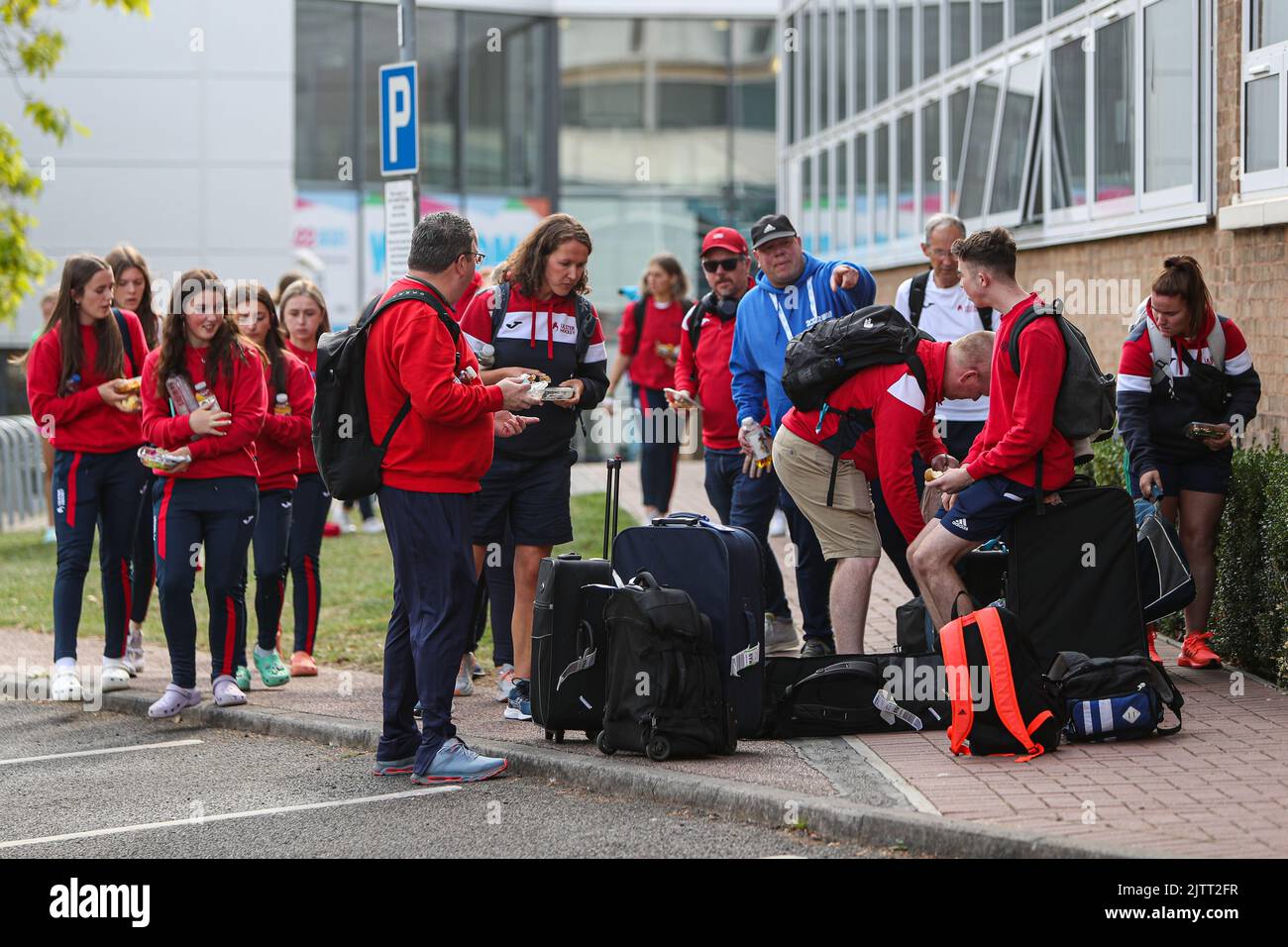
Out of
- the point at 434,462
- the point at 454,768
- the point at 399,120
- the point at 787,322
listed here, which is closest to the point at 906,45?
the point at 399,120

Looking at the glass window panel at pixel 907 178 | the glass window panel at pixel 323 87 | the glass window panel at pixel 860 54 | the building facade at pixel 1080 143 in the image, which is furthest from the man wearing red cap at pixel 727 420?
the glass window panel at pixel 323 87

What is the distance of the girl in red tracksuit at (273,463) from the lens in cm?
860

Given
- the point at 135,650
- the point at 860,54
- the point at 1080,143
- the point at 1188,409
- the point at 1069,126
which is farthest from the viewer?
the point at 860,54

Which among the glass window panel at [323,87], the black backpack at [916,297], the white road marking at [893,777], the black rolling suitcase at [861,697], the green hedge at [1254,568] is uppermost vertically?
the glass window panel at [323,87]

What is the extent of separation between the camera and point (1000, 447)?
22.2ft

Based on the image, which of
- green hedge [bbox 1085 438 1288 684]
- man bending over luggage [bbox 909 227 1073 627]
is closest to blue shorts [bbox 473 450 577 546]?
man bending over luggage [bbox 909 227 1073 627]

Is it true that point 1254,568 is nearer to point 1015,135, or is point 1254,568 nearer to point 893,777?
point 893,777

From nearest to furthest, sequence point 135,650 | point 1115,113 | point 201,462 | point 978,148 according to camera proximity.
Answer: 1. point 201,462
2. point 135,650
3. point 1115,113
4. point 978,148

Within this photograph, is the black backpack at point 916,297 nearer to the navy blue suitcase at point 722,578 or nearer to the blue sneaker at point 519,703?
the navy blue suitcase at point 722,578

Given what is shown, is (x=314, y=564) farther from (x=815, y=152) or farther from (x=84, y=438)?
(x=815, y=152)

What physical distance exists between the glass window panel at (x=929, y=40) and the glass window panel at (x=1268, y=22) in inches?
266

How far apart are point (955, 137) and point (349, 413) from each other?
390 inches
